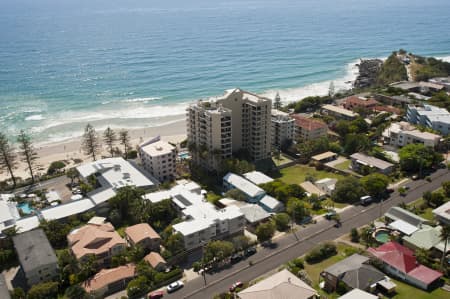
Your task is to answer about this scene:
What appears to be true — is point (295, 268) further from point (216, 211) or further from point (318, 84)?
point (318, 84)

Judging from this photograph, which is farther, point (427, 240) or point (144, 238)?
point (144, 238)

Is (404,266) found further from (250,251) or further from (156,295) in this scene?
(156,295)

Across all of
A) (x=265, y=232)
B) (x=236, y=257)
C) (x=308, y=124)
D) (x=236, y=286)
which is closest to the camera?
(x=236, y=286)

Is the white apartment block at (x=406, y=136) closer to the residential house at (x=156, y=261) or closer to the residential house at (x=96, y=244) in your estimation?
the residential house at (x=156, y=261)

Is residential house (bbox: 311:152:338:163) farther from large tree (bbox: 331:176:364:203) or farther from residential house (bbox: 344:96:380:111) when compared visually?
residential house (bbox: 344:96:380:111)

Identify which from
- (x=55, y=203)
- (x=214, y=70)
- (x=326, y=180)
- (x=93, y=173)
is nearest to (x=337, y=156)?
(x=326, y=180)

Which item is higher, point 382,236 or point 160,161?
point 160,161

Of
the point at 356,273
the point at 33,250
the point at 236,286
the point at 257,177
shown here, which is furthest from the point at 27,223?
the point at 356,273
